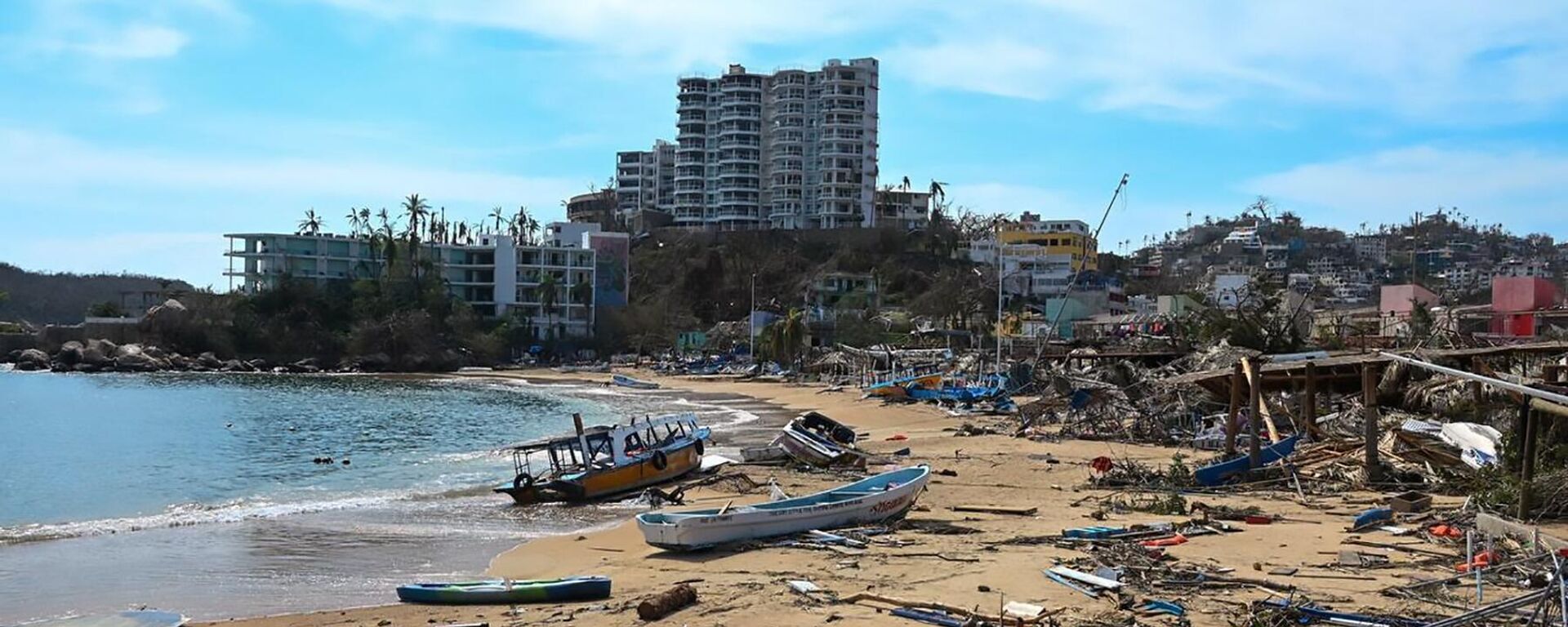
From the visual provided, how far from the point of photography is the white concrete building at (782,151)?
14438 cm

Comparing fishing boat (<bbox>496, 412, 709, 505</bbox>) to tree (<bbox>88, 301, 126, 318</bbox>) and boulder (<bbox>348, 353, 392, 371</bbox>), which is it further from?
tree (<bbox>88, 301, 126, 318</bbox>)

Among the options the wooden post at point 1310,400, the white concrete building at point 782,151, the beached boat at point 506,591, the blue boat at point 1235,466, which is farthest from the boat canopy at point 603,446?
the white concrete building at point 782,151

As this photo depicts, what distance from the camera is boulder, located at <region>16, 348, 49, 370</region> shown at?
10494 centimetres

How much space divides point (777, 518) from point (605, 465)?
9437 mm

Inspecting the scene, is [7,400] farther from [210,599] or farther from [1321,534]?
[1321,534]

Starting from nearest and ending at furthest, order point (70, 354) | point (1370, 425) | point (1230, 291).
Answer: point (1370, 425) < point (1230, 291) < point (70, 354)

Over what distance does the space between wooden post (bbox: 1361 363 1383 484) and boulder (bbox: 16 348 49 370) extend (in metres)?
112

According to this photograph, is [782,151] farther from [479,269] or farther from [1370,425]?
[1370,425]

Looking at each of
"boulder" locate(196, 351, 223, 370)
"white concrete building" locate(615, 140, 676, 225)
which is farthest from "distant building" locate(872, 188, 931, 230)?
"boulder" locate(196, 351, 223, 370)

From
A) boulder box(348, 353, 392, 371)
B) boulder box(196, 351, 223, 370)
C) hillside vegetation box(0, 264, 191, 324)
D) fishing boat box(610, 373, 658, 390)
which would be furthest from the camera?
hillside vegetation box(0, 264, 191, 324)

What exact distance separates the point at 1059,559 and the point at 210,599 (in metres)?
11.5

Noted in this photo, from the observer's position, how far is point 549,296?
11481 centimetres

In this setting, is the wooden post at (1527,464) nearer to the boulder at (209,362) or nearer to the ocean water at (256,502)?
the ocean water at (256,502)

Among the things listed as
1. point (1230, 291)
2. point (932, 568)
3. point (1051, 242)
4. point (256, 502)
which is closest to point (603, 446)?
point (256, 502)
